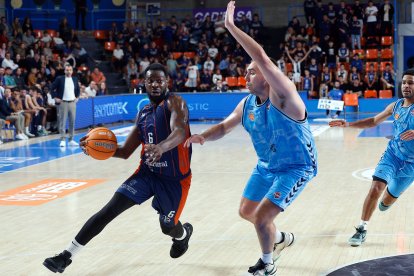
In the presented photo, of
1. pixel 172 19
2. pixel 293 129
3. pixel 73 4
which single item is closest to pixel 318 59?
pixel 172 19

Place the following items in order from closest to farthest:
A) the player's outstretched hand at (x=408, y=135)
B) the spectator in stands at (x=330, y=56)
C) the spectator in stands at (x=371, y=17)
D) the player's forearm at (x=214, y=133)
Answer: the player's forearm at (x=214, y=133) → the player's outstretched hand at (x=408, y=135) → the spectator in stands at (x=330, y=56) → the spectator in stands at (x=371, y=17)

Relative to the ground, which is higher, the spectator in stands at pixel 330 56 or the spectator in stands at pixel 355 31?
the spectator in stands at pixel 355 31

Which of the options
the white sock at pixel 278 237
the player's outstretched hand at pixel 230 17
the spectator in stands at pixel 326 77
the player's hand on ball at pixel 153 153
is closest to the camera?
the player's outstretched hand at pixel 230 17

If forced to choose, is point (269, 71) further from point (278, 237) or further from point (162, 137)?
point (278, 237)

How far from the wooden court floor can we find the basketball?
112 cm

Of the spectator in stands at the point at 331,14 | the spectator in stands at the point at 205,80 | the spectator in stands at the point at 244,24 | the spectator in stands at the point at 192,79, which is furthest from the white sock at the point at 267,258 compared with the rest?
the spectator in stands at the point at 331,14

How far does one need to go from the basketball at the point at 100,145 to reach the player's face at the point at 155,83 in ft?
1.83

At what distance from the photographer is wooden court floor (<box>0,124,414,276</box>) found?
269 inches

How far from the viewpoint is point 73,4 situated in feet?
105

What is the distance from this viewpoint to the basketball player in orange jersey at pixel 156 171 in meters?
6.14

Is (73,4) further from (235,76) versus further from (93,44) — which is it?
(235,76)

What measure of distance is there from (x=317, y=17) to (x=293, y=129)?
77.4 feet

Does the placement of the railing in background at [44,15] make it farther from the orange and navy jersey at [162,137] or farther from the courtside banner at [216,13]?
the orange and navy jersey at [162,137]

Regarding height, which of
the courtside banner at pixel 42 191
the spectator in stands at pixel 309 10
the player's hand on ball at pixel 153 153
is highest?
the spectator in stands at pixel 309 10
